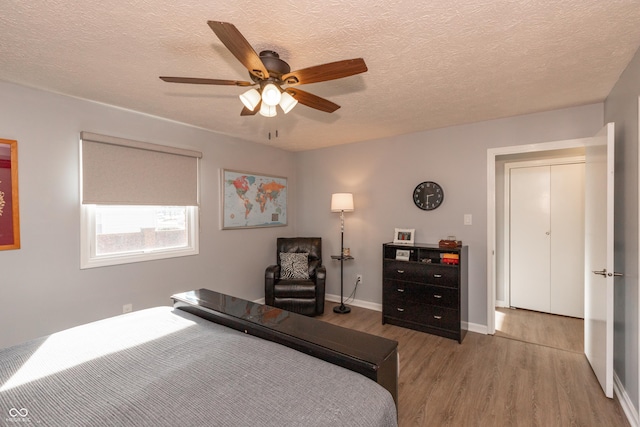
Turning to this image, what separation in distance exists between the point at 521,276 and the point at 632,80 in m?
2.90

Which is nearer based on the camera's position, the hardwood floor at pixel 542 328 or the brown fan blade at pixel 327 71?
the brown fan blade at pixel 327 71

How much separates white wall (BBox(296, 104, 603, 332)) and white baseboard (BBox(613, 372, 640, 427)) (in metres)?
1.20

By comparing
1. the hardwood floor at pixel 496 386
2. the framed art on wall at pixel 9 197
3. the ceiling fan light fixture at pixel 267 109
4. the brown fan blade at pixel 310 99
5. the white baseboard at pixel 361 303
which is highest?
the brown fan blade at pixel 310 99

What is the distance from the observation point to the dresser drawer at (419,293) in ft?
10.5

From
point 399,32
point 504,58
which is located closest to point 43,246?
point 399,32

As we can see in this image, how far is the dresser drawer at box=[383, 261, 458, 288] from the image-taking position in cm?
318

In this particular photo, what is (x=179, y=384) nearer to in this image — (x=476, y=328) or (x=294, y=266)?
(x=294, y=266)

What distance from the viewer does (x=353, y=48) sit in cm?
188

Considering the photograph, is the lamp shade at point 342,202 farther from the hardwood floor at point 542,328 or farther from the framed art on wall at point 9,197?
the framed art on wall at point 9,197

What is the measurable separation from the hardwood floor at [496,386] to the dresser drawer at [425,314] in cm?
16

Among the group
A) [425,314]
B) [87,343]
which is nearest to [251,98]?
[87,343]

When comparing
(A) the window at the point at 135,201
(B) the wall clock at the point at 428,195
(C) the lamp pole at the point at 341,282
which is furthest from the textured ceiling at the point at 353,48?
(C) the lamp pole at the point at 341,282

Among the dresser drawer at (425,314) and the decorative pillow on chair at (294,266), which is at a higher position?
the decorative pillow on chair at (294,266)

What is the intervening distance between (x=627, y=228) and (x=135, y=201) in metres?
4.14
